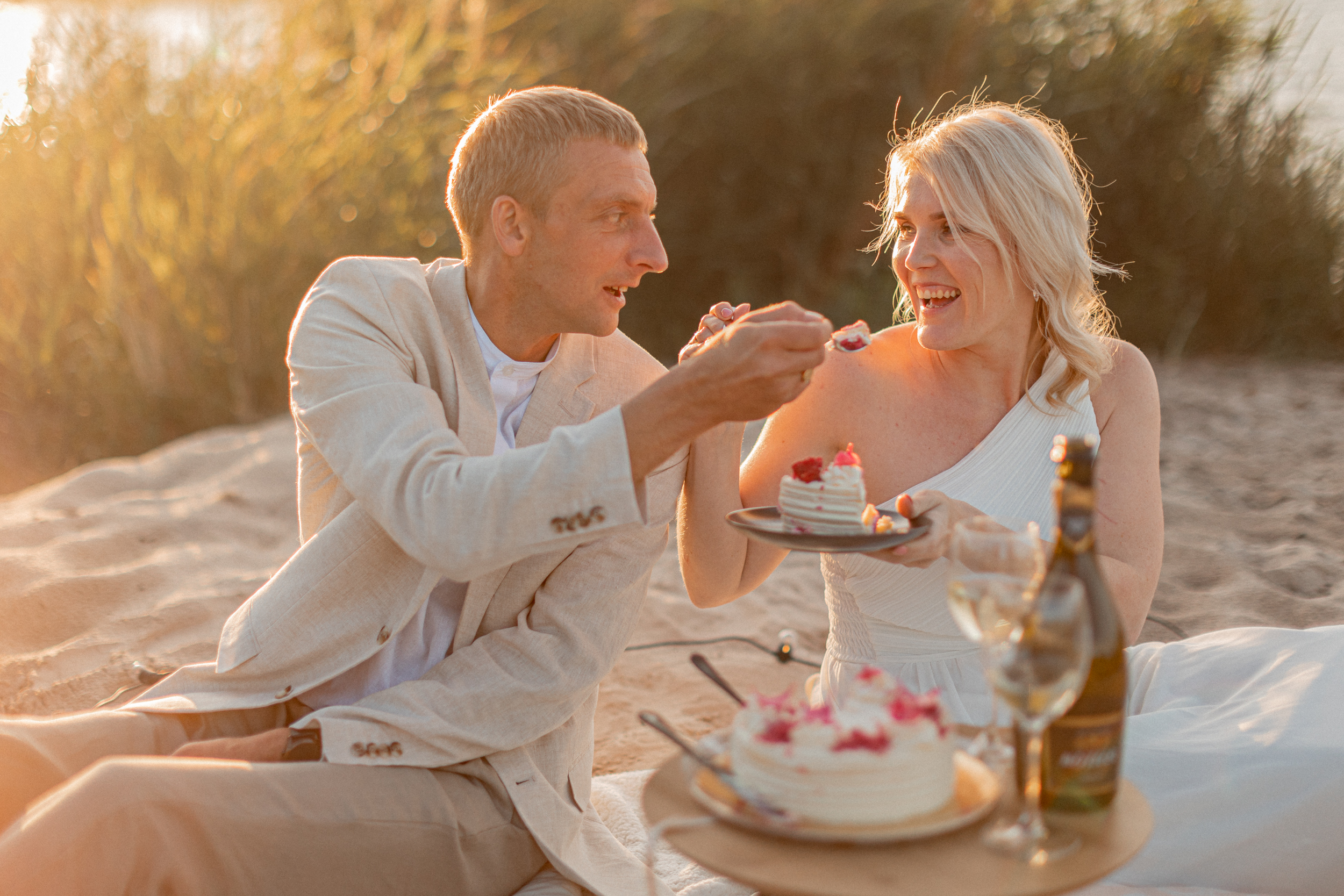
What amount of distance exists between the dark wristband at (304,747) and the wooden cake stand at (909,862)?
1039 mm

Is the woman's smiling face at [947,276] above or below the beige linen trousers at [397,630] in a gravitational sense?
above

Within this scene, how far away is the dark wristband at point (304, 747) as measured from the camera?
2.51 meters

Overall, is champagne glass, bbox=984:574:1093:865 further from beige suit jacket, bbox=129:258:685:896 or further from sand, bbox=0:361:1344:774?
sand, bbox=0:361:1344:774

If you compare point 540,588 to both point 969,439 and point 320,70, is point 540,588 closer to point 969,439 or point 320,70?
point 969,439

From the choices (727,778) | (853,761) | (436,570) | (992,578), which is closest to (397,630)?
(436,570)

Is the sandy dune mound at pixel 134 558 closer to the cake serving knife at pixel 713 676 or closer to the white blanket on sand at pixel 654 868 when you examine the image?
the white blanket on sand at pixel 654 868

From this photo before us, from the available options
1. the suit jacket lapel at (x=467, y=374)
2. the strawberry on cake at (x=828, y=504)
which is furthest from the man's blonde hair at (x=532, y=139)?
the strawberry on cake at (x=828, y=504)

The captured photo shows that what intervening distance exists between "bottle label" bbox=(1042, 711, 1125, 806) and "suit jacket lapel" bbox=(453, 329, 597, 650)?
1398 mm

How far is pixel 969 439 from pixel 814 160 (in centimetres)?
705

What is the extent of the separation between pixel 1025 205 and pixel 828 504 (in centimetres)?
120

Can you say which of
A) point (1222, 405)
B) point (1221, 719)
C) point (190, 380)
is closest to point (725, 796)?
point (1221, 719)

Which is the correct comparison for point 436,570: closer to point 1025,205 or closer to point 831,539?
point 831,539

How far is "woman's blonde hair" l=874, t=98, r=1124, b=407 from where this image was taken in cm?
310

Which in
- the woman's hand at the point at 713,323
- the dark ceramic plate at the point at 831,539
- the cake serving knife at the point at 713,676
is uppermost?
the woman's hand at the point at 713,323
